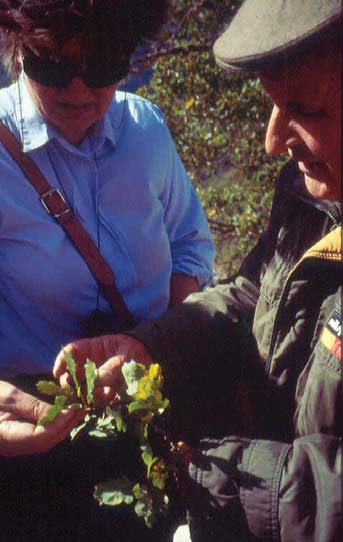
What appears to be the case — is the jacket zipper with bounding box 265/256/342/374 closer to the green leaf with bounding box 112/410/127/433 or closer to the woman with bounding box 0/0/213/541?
the green leaf with bounding box 112/410/127/433

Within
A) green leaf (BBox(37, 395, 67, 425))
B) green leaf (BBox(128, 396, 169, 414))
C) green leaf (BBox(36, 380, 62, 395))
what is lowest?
green leaf (BBox(128, 396, 169, 414))

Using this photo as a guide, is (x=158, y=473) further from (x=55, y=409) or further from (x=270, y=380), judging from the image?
(x=270, y=380)

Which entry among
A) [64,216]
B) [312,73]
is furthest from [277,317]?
[64,216]

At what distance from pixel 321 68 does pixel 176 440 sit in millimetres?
1155

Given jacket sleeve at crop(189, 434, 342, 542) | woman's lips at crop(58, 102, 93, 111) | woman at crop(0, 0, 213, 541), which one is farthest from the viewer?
woman's lips at crop(58, 102, 93, 111)

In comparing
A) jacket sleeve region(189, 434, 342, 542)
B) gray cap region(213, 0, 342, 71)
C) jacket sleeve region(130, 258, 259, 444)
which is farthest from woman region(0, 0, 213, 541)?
gray cap region(213, 0, 342, 71)

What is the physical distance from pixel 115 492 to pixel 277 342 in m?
0.63

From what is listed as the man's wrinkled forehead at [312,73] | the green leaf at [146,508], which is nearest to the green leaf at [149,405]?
the green leaf at [146,508]

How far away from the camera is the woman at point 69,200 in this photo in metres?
2.28

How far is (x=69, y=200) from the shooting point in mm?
2455

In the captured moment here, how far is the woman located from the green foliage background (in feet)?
10.6

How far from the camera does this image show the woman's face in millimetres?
2352

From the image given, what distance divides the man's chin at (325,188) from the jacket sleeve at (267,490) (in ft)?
1.98

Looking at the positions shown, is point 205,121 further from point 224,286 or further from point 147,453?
point 147,453
